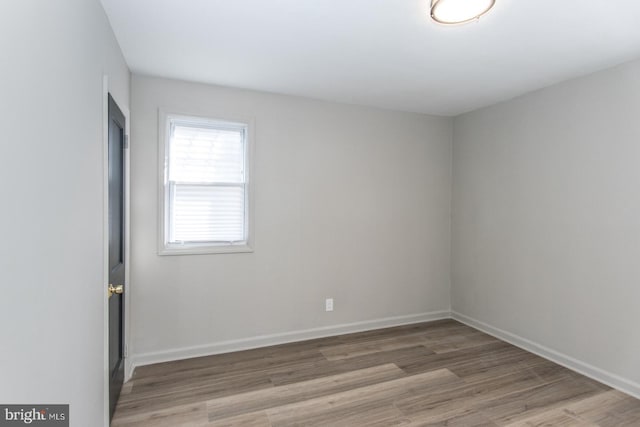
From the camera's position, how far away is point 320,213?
366 cm

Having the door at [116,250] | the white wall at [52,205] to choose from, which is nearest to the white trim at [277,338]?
the door at [116,250]

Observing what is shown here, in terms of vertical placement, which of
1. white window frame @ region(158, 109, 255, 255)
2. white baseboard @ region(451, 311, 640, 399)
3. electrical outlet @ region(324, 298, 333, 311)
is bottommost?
white baseboard @ region(451, 311, 640, 399)

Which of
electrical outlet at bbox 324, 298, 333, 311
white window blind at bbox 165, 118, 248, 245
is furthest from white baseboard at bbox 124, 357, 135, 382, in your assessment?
electrical outlet at bbox 324, 298, 333, 311

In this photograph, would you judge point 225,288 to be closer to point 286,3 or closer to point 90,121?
point 90,121

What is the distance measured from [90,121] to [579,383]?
385cm

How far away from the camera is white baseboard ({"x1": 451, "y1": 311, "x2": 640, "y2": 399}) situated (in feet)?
8.63

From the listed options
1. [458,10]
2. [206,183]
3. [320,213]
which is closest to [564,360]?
[320,213]

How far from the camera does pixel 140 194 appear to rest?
297 cm

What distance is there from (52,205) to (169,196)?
191 cm

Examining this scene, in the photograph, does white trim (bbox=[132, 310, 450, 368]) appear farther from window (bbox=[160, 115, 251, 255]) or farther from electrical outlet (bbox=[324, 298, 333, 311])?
window (bbox=[160, 115, 251, 255])

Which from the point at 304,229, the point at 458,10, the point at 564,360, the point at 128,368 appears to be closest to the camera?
the point at 458,10

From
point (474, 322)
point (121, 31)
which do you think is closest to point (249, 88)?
point (121, 31)

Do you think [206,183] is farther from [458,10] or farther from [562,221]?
[562,221]

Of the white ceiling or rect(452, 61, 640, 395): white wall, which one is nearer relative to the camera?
the white ceiling
